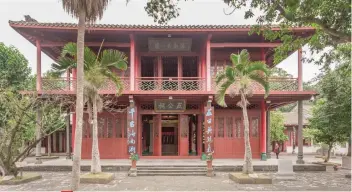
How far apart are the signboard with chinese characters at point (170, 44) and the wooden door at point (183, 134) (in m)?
3.60

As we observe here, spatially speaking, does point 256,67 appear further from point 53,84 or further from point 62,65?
point 53,84

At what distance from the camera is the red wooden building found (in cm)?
1563

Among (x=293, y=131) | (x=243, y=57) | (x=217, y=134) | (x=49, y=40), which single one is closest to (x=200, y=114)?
(x=217, y=134)

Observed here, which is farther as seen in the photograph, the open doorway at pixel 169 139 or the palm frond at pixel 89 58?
the open doorway at pixel 169 139

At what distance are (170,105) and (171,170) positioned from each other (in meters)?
4.03

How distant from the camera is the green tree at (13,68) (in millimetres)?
22688

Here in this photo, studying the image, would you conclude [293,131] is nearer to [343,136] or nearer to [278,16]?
[343,136]

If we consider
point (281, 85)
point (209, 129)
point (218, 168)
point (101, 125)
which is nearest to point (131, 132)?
point (101, 125)

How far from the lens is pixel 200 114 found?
58.4 feet

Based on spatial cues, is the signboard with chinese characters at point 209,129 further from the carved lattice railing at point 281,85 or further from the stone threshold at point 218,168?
the stone threshold at point 218,168

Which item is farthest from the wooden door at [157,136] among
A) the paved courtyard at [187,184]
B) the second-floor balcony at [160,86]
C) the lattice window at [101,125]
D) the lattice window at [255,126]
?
the lattice window at [255,126]

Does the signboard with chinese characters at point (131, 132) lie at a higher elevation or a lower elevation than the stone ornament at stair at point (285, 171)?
higher

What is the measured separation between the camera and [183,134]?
17672 mm

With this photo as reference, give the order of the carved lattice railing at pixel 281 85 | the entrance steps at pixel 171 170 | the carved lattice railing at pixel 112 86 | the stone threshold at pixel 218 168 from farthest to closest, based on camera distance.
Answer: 1. the carved lattice railing at pixel 281 85
2. the carved lattice railing at pixel 112 86
3. the stone threshold at pixel 218 168
4. the entrance steps at pixel 171 170
